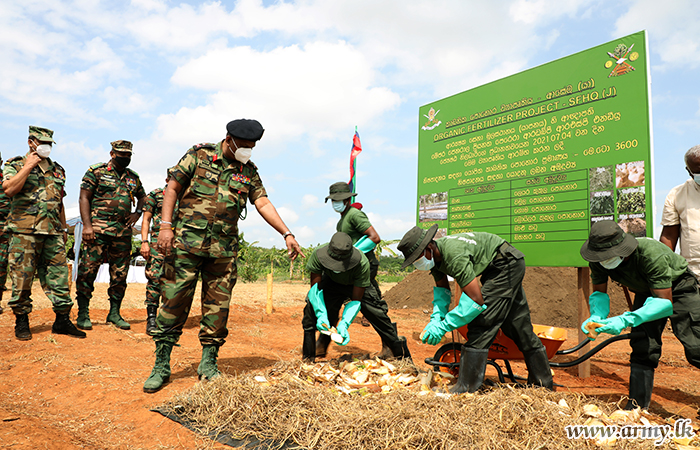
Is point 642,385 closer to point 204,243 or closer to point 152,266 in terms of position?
point 204,243

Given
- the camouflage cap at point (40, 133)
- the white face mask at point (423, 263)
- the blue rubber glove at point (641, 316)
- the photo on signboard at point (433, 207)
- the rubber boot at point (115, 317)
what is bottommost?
the rubber boot at point (115, 317)

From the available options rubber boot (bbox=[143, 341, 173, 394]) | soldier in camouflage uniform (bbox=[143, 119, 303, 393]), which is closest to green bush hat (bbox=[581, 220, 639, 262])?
soldier in camouflage uniform (bbox=[143, 119, 303, 393])

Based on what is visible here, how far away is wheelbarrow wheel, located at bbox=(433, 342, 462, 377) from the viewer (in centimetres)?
397

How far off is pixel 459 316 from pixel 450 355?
1.12 metres

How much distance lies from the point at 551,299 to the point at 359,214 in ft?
24.5

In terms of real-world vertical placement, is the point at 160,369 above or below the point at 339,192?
below

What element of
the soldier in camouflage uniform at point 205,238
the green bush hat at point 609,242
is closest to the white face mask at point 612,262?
the green bush hat at point 609,242

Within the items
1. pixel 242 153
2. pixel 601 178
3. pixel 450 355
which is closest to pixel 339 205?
pixel 242 153

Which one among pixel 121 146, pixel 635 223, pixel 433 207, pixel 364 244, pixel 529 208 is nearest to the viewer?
pixel 635 223

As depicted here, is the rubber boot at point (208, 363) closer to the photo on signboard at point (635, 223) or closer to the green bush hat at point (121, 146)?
the green bush hat at point (121, 146)

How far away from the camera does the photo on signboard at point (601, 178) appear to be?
4.71 metres

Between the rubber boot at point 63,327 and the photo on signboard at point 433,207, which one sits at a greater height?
the photo on signboard at point 433,207

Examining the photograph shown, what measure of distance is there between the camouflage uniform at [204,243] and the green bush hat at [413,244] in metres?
1.55

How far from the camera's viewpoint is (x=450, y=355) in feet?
13.6
